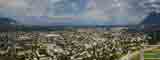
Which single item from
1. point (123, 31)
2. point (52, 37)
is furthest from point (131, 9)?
point (52, 37)

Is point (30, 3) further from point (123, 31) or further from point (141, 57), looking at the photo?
point (141, 57)

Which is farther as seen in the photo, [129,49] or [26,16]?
[129,49]

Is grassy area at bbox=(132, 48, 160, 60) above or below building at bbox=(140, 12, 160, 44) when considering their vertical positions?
below

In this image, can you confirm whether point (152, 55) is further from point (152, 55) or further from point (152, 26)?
point (152, 26)

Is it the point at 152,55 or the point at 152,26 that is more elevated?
the point at 152,26

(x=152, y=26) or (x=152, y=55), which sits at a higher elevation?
(x=152, y=26)

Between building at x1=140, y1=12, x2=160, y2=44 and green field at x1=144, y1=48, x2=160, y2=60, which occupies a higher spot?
building at x1=140, y1=12, x2=160, y2=44

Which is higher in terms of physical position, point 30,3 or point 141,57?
point 30,3

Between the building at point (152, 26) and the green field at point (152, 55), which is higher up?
the building at point (152, 26)

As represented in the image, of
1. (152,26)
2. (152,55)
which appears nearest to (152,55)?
(152,55)

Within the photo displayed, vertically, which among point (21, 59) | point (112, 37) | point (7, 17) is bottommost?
point (21, 59)

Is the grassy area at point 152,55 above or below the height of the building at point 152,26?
below
